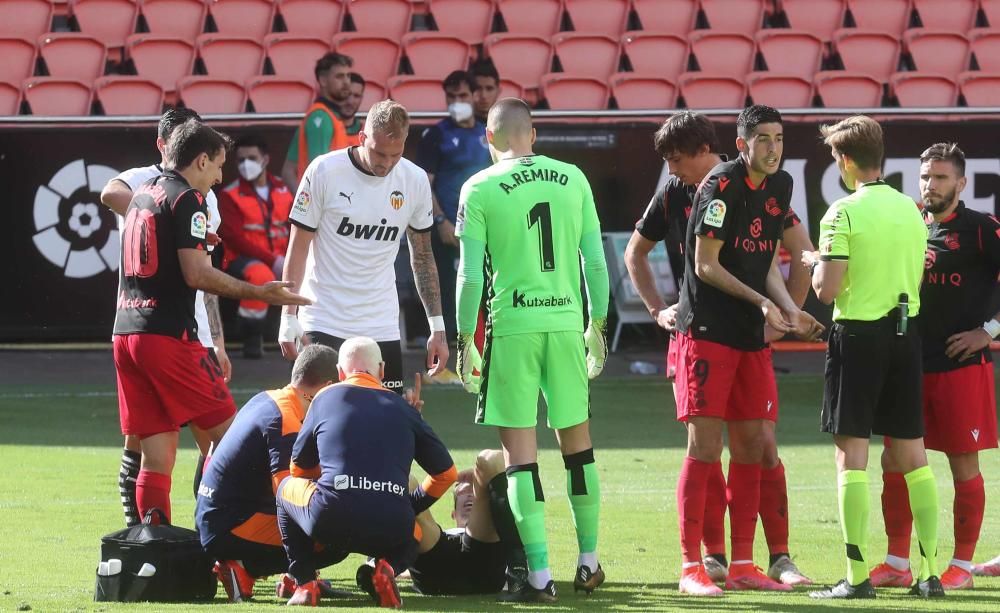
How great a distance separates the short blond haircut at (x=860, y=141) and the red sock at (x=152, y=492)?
315 centimetres

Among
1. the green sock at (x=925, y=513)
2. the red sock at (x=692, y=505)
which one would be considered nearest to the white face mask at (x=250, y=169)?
the red sock at (x=692, y=505)

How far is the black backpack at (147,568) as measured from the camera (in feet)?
20.4

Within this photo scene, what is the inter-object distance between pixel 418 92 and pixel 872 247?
33.8 ft

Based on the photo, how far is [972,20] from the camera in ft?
61.2

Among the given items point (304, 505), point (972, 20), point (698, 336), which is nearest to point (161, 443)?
point (304, 505)

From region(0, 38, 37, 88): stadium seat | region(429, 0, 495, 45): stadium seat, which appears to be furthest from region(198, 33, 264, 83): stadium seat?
region(429, 0, 495, 45): stadium seat

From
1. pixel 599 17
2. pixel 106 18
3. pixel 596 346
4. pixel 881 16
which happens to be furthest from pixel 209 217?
pixel 881 16

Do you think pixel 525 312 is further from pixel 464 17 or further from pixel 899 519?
pixel 464 17

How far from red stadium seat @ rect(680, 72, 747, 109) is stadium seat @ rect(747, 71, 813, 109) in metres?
0.16

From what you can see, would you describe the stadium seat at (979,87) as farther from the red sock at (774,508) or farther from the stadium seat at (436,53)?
the red sock at (774,508)

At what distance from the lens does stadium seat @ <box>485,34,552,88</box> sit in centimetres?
1720

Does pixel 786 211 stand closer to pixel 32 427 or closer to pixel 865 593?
pixel 865 593

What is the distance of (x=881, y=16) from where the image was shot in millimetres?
18609

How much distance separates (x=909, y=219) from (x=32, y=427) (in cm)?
743
